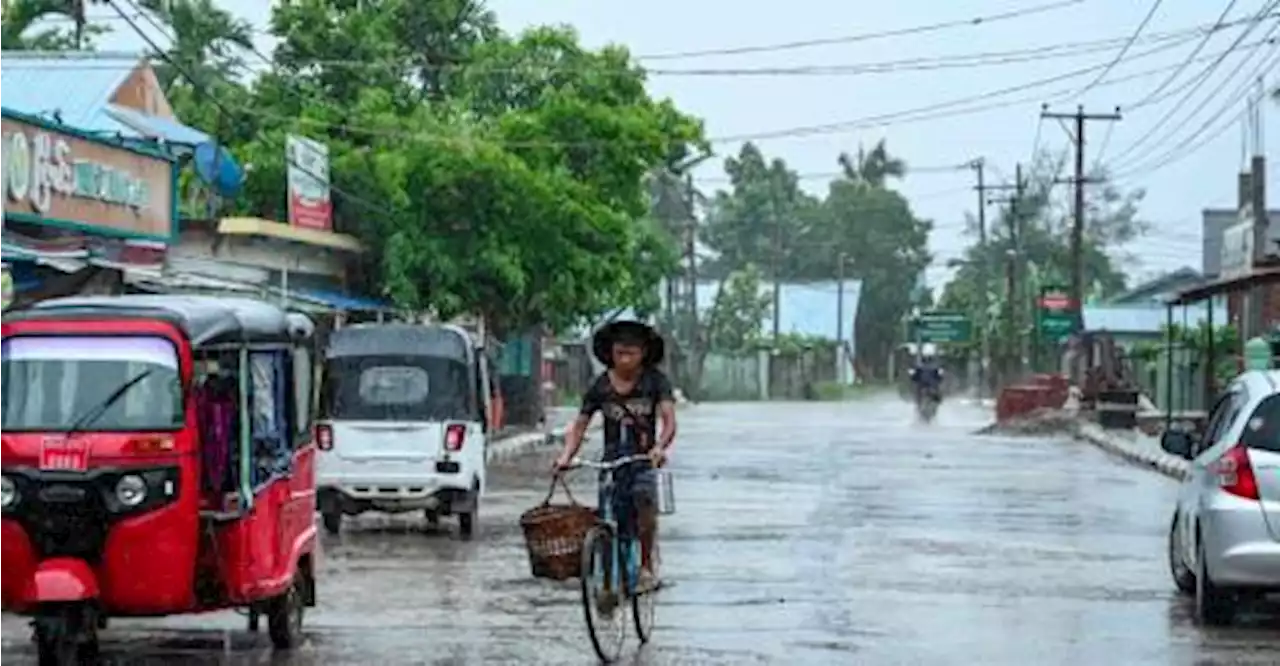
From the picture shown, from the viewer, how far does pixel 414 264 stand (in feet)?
153

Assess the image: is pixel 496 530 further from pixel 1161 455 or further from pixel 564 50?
pixel 564 50

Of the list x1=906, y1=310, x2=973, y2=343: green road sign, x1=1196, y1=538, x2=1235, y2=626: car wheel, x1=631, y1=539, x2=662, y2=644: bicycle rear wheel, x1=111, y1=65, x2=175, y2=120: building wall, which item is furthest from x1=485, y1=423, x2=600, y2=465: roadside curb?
x1=906, y1=310, x2=973, y2=343: green road sign

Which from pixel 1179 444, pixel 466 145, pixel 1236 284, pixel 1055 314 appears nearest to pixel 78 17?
pixel 466 145

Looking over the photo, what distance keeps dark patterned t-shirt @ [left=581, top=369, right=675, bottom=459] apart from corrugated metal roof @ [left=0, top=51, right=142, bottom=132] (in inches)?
842

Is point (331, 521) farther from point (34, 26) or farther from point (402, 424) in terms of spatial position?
point (34, 26)

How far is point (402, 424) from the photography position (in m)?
25.0

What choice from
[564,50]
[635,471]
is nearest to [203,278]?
[635,471]


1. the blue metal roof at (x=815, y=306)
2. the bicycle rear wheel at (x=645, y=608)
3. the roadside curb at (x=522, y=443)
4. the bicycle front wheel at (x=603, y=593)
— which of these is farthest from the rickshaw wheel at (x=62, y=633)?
the blue metal roof at (x=815, y=306)

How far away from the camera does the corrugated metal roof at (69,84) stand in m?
36.0

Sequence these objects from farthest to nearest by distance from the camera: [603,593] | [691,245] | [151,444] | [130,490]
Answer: [691,245], [603,593], [151,444], [130,490]

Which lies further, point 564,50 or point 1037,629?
point 564,50

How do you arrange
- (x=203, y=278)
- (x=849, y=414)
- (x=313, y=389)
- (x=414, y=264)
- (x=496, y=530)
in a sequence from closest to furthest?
(x=313, y=389)
(x=496, y=530)
(x=203, y=278)
(x=414, y=264)
(x=849, y=414)

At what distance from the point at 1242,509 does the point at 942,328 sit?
304ft

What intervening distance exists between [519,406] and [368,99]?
937 cm
